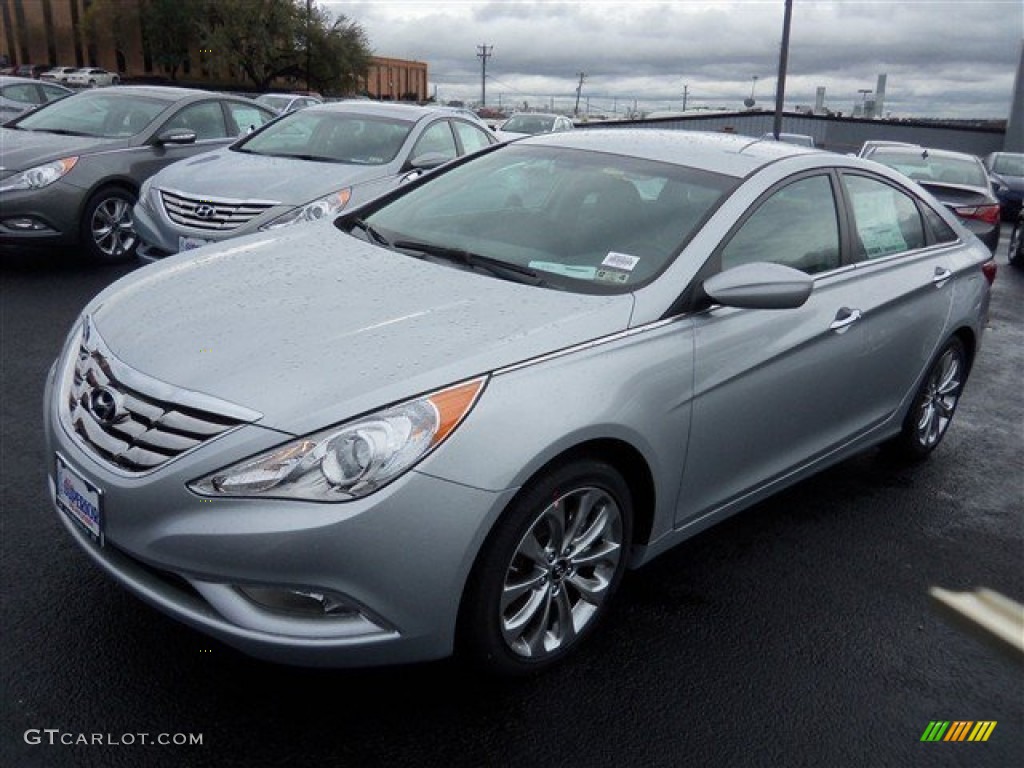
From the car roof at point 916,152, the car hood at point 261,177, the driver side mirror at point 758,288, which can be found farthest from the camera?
the car roof at point 916,152

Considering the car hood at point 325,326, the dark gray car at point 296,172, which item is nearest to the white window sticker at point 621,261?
the car hood at point 325,326

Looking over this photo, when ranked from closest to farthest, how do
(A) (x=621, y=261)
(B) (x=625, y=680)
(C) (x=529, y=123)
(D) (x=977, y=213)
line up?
(B) (x=625, y=680) < (A) (x=621, y=261) < (D) (x=977, y=213) < (C) (x=529, y=123)

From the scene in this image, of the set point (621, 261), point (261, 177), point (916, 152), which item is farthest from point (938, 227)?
point (916, 152)

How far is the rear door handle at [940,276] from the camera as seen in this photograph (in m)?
4.20

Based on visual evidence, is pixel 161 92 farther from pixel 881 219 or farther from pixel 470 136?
pixel 881 219

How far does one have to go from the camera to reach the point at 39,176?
7.28 meters

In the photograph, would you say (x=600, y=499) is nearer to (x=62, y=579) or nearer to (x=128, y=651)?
(x=128, y=651)

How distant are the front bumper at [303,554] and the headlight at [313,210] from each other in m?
4.37

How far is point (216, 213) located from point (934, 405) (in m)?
4.87

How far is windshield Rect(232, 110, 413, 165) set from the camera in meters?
7.58

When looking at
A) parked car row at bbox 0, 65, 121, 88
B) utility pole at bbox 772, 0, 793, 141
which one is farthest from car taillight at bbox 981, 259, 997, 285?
parked car row at bbox 0, 65, 121, 88

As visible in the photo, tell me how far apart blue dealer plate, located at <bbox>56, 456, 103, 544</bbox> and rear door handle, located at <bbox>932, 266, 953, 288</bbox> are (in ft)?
11.7

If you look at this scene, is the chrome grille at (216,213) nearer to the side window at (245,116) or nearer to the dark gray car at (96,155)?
the dark gray car at (96,155)

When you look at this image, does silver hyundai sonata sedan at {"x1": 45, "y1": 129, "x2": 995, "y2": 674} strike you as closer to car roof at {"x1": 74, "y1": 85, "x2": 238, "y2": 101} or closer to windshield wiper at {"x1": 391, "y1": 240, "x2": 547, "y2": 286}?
windshield wiper at {"x1": 391, "y1": 240, "x2": 547, "y2": 286}
